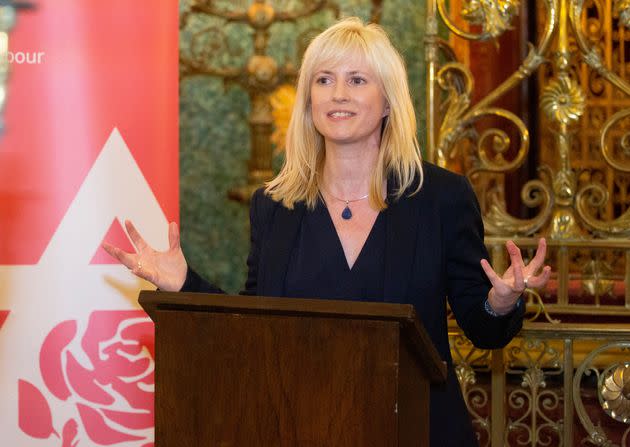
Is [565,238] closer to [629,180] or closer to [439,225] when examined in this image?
[439,225]

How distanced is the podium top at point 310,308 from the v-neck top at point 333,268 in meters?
0.39

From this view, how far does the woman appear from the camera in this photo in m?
2.41

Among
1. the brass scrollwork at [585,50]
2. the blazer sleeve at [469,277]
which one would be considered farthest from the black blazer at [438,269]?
the brass scrollwork at [585,50]

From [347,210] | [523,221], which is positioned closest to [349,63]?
[347,210]

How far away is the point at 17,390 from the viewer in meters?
3.33

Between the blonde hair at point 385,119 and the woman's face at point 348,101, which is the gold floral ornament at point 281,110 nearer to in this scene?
the blonde hair at point 385,119

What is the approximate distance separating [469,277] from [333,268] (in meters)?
0.31

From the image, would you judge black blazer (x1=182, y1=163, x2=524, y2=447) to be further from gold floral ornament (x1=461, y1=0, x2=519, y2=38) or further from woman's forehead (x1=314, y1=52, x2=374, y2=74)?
gold floral ornament (x1=461, y1=0, x2=519, y2=38)

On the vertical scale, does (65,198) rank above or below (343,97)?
below

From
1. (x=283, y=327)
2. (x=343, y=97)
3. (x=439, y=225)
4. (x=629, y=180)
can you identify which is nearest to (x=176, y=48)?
(x=343, y=97)

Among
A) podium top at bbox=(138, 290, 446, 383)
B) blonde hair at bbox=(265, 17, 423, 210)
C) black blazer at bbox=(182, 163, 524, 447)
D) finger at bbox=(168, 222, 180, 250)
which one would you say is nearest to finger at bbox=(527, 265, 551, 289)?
black blazer at bbox=(182, 163, 524, 447)

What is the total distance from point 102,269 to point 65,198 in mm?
250

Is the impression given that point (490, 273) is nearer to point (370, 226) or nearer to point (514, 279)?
point (514, 279)

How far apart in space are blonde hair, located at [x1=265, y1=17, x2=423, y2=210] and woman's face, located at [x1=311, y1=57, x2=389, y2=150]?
0.02m
